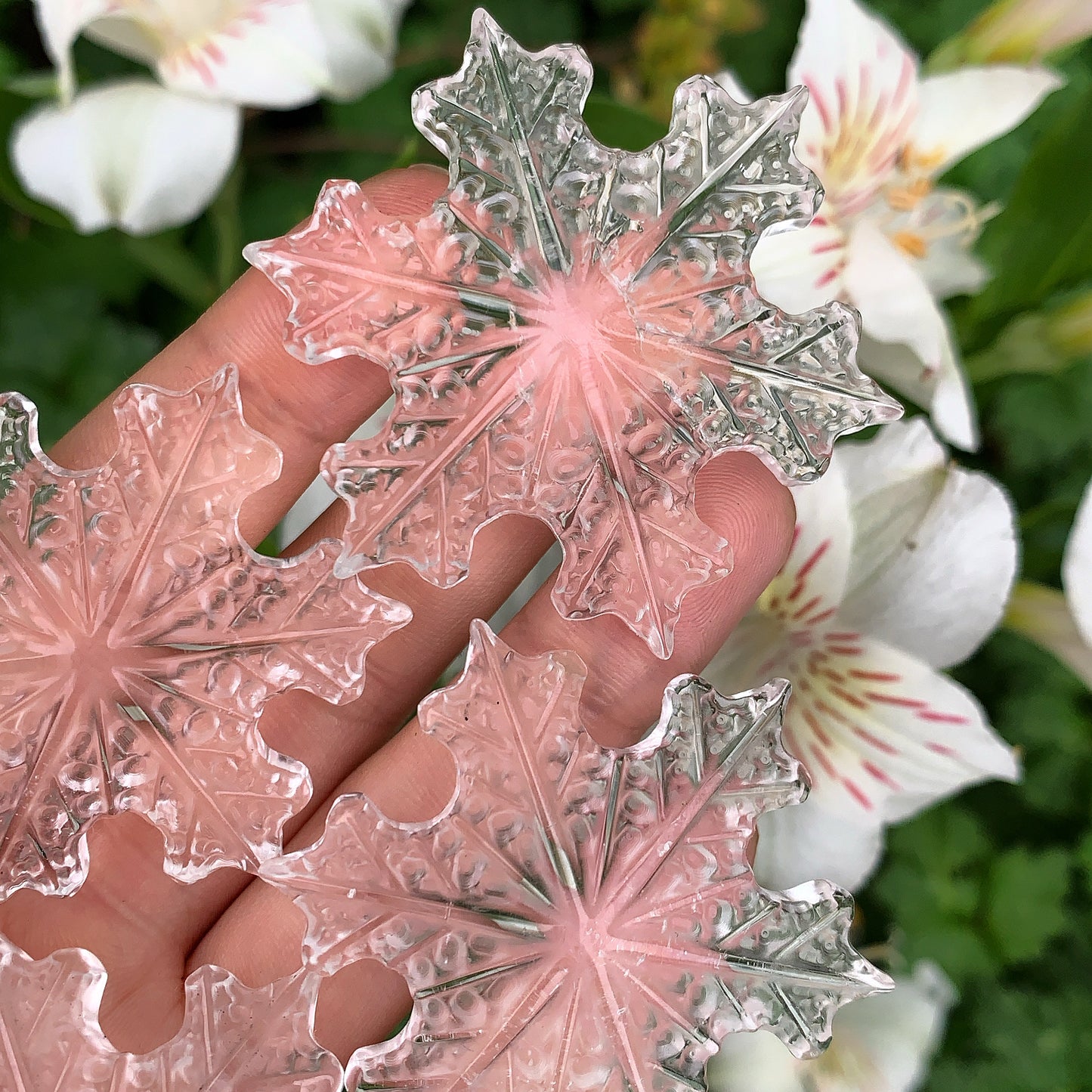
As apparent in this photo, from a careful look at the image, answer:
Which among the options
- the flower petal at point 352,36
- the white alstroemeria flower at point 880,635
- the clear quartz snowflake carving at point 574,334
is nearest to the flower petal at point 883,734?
the white alstroemeria flower at point 880,635

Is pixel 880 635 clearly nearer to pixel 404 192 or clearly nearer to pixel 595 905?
pixel 595 905

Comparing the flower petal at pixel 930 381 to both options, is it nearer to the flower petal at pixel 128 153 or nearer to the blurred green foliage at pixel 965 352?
the blurred green foliage at pixel 965 352

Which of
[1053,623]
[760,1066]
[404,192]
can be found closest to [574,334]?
[404,192]

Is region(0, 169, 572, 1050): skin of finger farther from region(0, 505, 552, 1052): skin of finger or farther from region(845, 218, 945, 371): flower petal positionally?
region(845, 218, 945, 371): flower petal

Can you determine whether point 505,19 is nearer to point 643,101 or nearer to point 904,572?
point 643,101

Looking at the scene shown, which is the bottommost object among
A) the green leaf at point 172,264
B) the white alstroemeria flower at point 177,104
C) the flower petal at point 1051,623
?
the flower petal at point 1051,623

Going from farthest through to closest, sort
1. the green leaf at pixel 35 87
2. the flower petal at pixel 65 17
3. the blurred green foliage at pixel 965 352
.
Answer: the blurred green foliage at pixel 965 352 → the green leaf at pixel 35 87 → the flower petal at pixel 65 17

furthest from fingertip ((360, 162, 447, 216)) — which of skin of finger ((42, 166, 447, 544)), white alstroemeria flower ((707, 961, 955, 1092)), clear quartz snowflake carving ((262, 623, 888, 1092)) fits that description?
white alstroemeria flower ((707, 961, 955, 1092))
